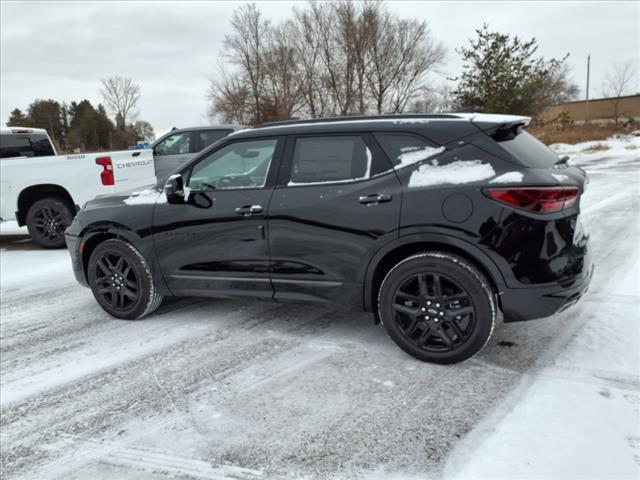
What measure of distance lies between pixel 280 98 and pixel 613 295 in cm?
4150

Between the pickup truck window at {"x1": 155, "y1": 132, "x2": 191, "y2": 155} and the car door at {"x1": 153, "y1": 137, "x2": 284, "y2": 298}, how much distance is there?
7.11 metres

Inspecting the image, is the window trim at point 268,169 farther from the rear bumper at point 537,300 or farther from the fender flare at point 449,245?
the rear bumper at point 537,300

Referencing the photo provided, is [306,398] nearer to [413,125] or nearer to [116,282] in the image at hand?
[413,125]

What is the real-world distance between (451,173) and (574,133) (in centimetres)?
3289

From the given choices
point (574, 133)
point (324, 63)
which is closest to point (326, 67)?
point (324, 63)

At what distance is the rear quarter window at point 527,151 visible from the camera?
3.30m

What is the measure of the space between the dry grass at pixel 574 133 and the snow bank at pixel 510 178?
2726 centimetres

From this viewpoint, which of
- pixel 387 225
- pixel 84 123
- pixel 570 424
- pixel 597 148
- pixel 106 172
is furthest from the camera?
pixel 84 123

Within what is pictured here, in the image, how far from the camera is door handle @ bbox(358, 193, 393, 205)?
3488mm

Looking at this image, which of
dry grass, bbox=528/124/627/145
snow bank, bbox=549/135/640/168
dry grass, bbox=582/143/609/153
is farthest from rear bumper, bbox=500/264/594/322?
dry grass, bbox=528/124/627/145

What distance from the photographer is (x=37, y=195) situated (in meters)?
8.31

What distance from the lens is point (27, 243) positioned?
9117mm

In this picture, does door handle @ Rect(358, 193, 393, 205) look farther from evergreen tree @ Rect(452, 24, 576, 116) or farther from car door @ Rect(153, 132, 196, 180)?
evergreen tree @ Rect(452, 24, 576, 116)

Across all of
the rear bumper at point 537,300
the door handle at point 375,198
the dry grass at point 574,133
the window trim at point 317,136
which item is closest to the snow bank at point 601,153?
the dry grass at point 574,133
